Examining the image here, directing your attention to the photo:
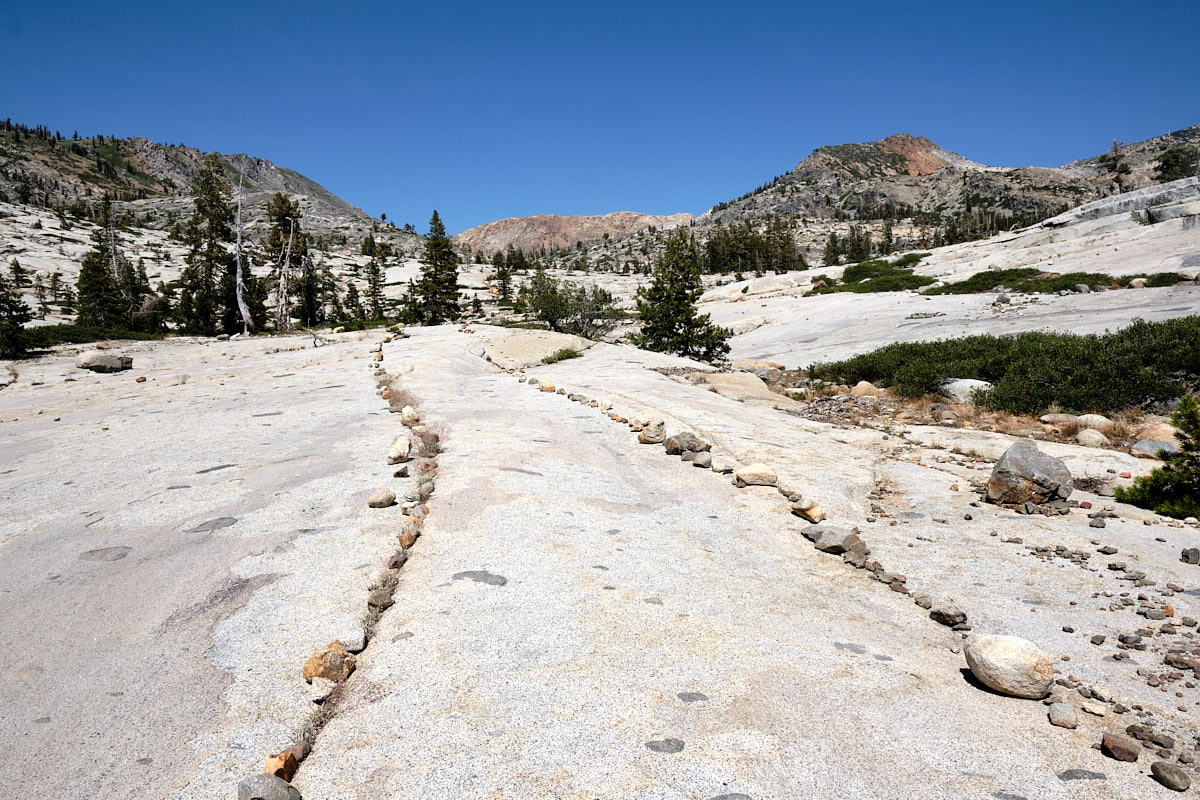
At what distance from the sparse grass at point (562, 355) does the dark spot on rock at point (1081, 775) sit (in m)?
25.6

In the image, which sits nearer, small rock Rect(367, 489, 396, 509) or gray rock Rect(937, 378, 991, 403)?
small rock Rect(367, 489, 396, 509)

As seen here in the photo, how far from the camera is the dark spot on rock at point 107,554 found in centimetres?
612

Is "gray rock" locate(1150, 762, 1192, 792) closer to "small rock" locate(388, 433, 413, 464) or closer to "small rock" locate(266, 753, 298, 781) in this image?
"small rock" locate(266, 753, 298, 781)

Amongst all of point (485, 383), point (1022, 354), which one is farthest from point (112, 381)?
point (1022, 354)

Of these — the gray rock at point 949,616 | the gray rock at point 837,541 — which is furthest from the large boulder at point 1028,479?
the gray rock at point 949,616

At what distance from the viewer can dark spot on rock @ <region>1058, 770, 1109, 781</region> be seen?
3379 millimetres

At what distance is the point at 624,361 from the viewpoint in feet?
84.7

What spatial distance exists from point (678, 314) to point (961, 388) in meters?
16.1

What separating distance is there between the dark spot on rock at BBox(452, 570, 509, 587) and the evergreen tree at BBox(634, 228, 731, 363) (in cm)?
2729

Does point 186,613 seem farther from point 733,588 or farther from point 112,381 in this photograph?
point 112,381

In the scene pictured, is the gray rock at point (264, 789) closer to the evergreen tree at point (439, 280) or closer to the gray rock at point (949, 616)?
the gray rock at point (949, 616)

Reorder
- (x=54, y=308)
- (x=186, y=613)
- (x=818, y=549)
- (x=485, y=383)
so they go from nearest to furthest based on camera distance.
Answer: (x=186, y=613)
(x=818, y=549)
(x=485, y=383)
(x=54, y=308)

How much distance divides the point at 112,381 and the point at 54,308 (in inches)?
2943

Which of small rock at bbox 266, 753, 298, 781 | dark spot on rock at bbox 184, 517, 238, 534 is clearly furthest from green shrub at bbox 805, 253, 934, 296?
small rock at bbox 266, 753, 298, 781
